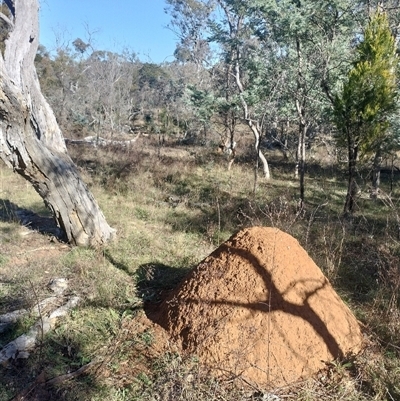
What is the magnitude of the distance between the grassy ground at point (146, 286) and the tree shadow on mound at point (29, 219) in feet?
0.22

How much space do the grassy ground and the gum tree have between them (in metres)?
1.74

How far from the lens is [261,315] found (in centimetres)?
293

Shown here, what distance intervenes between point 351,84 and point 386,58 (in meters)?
1.03

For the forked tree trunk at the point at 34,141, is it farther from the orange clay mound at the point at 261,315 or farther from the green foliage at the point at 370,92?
the green foliage at the point at 370,92

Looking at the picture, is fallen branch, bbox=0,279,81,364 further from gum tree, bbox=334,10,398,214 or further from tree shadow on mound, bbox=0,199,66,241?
gum tree, bbox=334,10,398,214

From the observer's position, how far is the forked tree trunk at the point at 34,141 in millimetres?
4438

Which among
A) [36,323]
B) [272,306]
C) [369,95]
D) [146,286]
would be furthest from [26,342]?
[369,95]

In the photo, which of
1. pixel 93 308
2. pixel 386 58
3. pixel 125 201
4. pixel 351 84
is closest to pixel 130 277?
pixel 93 308

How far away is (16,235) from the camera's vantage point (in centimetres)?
550

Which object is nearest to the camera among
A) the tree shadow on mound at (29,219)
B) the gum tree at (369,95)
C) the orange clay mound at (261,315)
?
the orange clay mound at (261,315)

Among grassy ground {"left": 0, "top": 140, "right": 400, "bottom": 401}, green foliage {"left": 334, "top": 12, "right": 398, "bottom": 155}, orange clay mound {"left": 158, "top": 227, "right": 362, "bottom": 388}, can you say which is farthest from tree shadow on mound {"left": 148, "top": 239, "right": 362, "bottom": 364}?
green foliage {"left": 334, "top": 12, "right": 398, "bottom": 155}

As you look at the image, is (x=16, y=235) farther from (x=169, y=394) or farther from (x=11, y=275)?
(x=169, y=394)

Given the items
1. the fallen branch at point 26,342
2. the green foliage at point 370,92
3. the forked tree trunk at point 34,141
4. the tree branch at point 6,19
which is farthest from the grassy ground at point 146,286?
the tree branch at point 6,19

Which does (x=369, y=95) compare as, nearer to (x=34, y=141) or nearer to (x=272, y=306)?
(x=272, y=306)
